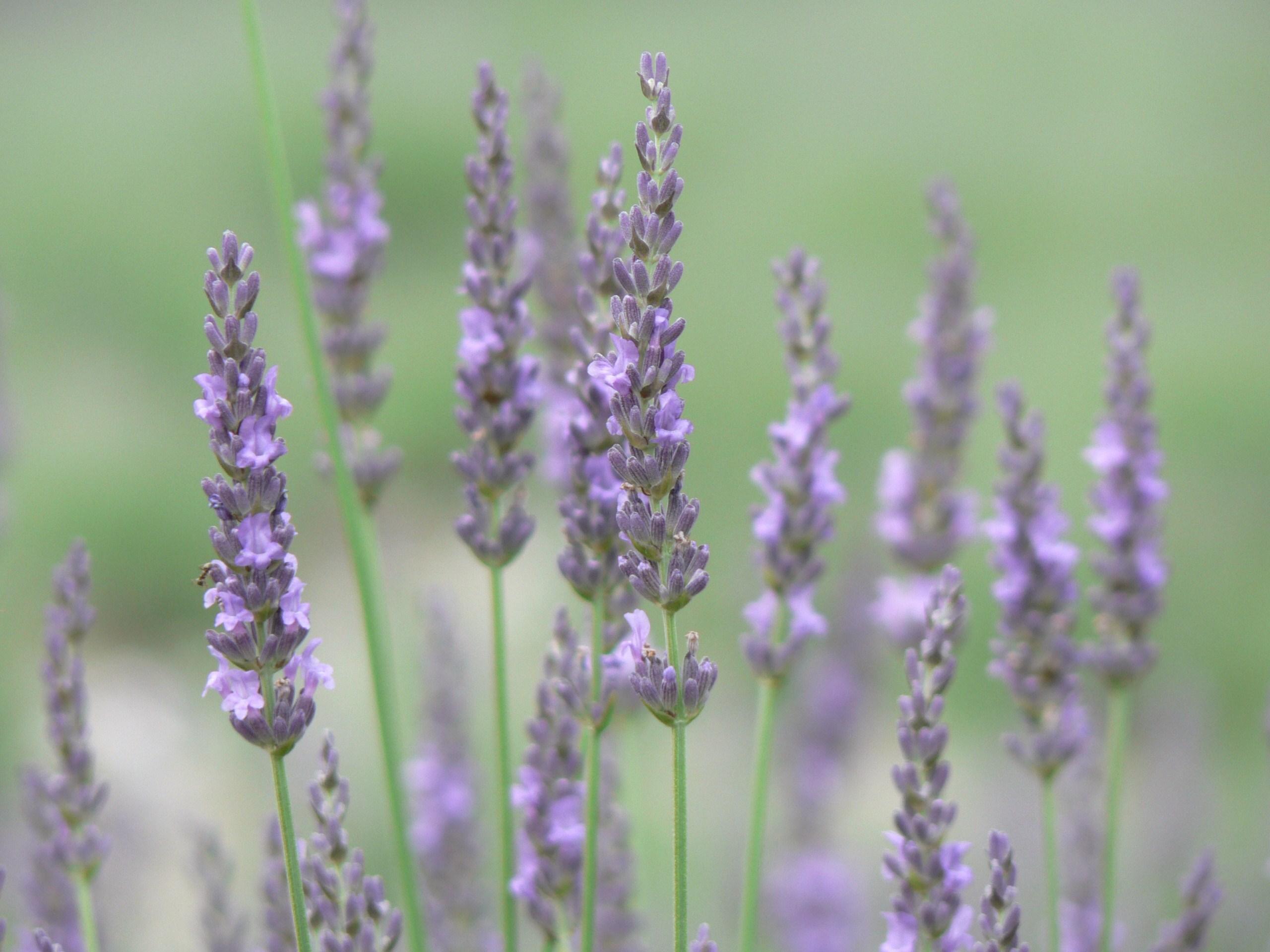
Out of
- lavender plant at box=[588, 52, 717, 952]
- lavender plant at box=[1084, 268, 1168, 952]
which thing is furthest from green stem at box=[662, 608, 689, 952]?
lavender plant at box=[1084, 268, 1168, 952]

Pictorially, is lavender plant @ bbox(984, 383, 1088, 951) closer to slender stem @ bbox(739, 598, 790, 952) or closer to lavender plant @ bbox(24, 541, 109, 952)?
slender stem @ bbox(739, 598, 790, 952)

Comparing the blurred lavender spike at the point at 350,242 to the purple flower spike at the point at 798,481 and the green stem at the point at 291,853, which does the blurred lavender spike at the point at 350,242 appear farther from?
the green stem at the point at 291,853

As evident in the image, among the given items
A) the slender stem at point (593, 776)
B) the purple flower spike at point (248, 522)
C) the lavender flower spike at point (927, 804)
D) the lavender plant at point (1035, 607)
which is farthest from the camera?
the lavender plant at point (1035, 607)

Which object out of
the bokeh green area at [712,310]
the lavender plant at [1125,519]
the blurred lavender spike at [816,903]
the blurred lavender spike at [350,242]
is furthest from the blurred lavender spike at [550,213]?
the bokeh green area at [712,310]

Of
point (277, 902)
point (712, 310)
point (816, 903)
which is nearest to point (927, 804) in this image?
point (277, 902)

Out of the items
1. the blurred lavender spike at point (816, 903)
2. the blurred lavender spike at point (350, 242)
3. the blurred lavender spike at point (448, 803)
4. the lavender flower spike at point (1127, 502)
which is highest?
the blurred lavender spike at point (350, 242)

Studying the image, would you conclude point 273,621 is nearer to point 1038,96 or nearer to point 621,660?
point 621,660

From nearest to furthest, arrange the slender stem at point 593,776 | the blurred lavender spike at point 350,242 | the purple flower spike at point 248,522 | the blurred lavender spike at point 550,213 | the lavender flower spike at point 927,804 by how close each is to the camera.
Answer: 1. the purple flower spike at point 248,522
2. the lavender flower spike at point 927,804
3. the slender stem at point 593,776
4. the blurred lavender spike at point 350,242
5. the blurred lavender spike at point 550,213
